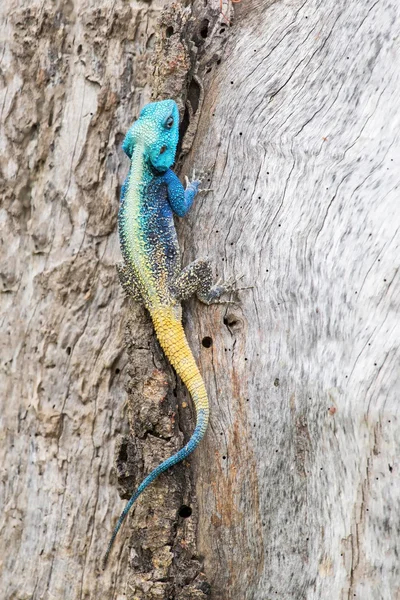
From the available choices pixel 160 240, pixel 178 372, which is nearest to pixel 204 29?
pixel 160 240

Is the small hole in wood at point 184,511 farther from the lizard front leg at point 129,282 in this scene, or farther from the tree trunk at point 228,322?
the lizard front leg at point 129,282

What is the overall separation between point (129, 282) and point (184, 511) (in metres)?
1.56

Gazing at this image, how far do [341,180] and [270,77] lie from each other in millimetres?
969

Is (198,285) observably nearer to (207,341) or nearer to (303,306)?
(207,341)

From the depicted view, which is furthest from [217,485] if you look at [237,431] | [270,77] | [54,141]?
[54,141]

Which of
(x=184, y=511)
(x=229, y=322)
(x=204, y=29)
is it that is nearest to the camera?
(x=184, y=511)

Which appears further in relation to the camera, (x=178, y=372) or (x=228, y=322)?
(x=228, y=322)

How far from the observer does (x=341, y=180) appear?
377 cm

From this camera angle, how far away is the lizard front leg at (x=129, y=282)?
4.11 meters

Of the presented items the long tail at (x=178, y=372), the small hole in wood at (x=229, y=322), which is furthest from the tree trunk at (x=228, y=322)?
the long tail at (x=178, y=372)

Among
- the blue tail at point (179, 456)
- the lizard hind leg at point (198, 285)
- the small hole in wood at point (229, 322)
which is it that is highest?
the lizard hind leg at point (198, 285)

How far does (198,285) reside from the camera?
13.1 feet

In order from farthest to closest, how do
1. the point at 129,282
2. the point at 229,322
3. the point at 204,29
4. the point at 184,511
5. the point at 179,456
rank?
1. the point at 204,29
2. the point at 129,282
3. the point at 229,322
4. the point at 184,511
5. the point at 179,456

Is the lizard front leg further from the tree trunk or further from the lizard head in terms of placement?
the lizard head
